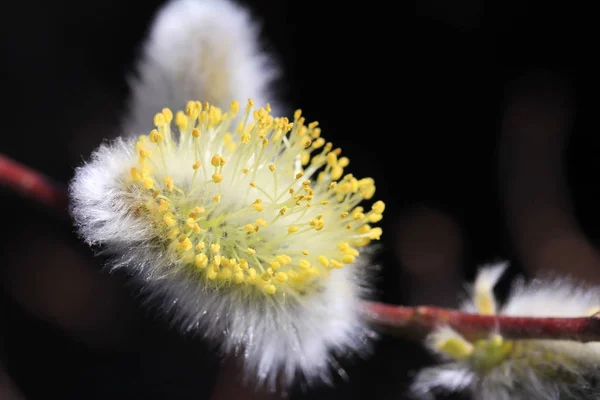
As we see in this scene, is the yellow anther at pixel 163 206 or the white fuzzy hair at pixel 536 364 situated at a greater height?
the white fuzzy hair at pixel 536 364

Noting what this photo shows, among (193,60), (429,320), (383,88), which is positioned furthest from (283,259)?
(383,88)

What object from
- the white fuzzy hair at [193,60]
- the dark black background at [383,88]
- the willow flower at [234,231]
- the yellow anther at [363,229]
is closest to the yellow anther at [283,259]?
the willow flower at [234,231]

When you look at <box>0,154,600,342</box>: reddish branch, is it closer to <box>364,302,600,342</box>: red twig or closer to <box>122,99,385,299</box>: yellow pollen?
<box>364,302,600,342</box>: red twig

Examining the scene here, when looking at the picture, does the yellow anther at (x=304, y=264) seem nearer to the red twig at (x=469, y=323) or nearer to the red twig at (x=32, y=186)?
the red twig at (x=469, y=323)

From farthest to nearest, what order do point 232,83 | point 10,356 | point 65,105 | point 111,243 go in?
point 65,105, point 10,356, point 232,83, point 111,243

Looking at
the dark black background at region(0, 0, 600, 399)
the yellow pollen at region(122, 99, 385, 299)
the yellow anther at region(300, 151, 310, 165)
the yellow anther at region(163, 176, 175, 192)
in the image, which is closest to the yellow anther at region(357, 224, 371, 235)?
the yellow pollen at region(122, 99, 385, 299)

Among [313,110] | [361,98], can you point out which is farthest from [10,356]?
[361,98]

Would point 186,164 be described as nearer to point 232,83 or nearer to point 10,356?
point 232,83
